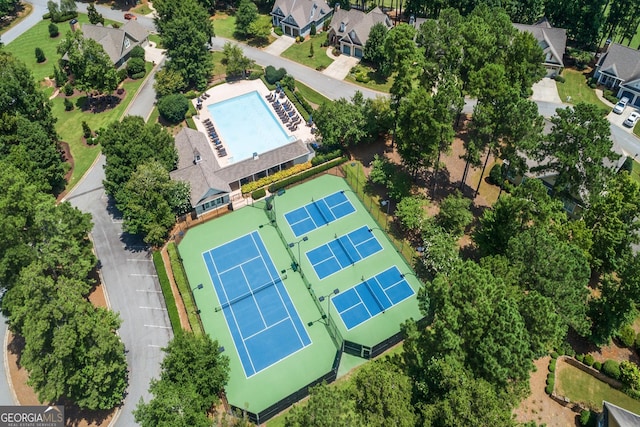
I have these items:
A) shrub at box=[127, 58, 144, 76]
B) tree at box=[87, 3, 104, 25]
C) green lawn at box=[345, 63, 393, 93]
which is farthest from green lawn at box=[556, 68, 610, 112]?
tree at box=[87, 3, 104, 25]

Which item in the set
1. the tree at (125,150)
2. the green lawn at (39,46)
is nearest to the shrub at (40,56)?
the green lawn at (39,46)

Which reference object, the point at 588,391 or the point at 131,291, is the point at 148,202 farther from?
the point at 588,391

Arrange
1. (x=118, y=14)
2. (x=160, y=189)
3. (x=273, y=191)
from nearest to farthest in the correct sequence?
(x=160, y=189) → (x=273, y=191) → (x=118, y=14)

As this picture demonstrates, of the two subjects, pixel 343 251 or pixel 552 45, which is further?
pixel 552 45

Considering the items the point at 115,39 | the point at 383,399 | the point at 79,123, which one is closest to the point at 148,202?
the point at 79,123

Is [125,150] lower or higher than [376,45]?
lower

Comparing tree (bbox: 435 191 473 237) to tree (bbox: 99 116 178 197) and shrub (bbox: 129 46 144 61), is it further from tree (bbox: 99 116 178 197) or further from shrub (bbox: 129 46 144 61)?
shrub (bbox: 129 46 144 61)

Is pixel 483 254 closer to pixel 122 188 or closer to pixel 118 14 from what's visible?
pixel 122 188

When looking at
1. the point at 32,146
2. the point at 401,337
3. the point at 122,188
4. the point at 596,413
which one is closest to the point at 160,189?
the point at 122,188
